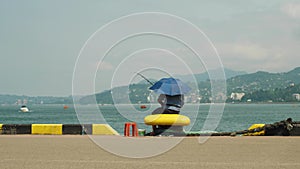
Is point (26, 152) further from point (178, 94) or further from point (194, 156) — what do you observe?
point (178, 94)

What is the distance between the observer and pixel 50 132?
Answer: 19.3 metres

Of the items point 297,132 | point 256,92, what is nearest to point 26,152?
point 297,132

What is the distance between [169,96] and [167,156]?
816 cm

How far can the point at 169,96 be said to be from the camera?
784 inches

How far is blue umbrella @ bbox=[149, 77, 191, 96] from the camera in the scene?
19828mm

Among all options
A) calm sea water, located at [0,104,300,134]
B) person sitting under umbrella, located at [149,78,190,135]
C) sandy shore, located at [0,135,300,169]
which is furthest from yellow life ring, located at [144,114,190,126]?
sandy shore, located at [0,135,300,169]

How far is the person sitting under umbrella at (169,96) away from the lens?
64.7 ft

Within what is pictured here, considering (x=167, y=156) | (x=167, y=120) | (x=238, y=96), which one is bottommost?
(x=167, y=156)

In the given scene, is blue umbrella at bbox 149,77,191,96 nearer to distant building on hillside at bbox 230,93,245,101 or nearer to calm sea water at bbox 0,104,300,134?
calm sea water at bbox 0,104,300,134

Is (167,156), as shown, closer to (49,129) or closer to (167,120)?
(167,120)

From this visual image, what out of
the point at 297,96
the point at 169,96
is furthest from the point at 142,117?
the point at 297,96

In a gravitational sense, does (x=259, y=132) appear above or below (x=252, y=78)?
below

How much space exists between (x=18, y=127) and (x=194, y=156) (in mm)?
10064

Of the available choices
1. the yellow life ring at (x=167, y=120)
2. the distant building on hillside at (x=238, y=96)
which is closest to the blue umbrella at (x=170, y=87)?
the yellow life ring at (x=167, y=120)
